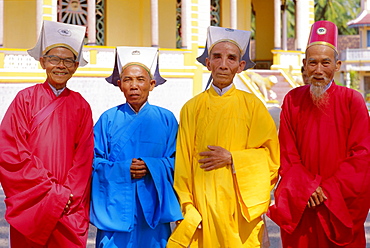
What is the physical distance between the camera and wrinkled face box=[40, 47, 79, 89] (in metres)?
4.80

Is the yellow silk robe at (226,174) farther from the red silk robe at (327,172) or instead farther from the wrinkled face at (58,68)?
the wrinkled face at (58,68)

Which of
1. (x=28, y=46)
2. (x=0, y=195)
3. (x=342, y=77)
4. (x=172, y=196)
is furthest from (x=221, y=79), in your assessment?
(x=342, y=77)

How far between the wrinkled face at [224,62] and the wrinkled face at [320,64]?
546mm

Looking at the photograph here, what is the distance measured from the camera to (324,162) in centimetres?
466

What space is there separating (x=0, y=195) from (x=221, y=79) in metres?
5.93

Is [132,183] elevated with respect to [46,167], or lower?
lower

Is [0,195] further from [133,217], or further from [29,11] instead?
[29,11]

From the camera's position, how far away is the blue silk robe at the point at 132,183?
15.8ft

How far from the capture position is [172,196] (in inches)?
191

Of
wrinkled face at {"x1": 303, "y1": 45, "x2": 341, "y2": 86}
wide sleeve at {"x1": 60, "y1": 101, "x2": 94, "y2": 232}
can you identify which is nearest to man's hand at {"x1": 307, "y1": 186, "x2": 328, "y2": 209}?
wrinkled face at {"x1": 303, "y1": 45, "x2": 341, "y2": 86}

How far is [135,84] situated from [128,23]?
16595 millimetres

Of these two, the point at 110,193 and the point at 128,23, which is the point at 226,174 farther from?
the point at 128,23

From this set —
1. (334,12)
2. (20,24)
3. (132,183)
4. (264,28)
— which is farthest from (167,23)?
(334,12)

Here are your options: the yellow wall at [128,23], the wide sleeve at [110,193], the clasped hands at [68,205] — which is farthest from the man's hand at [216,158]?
the yellow wall at [128,23]
